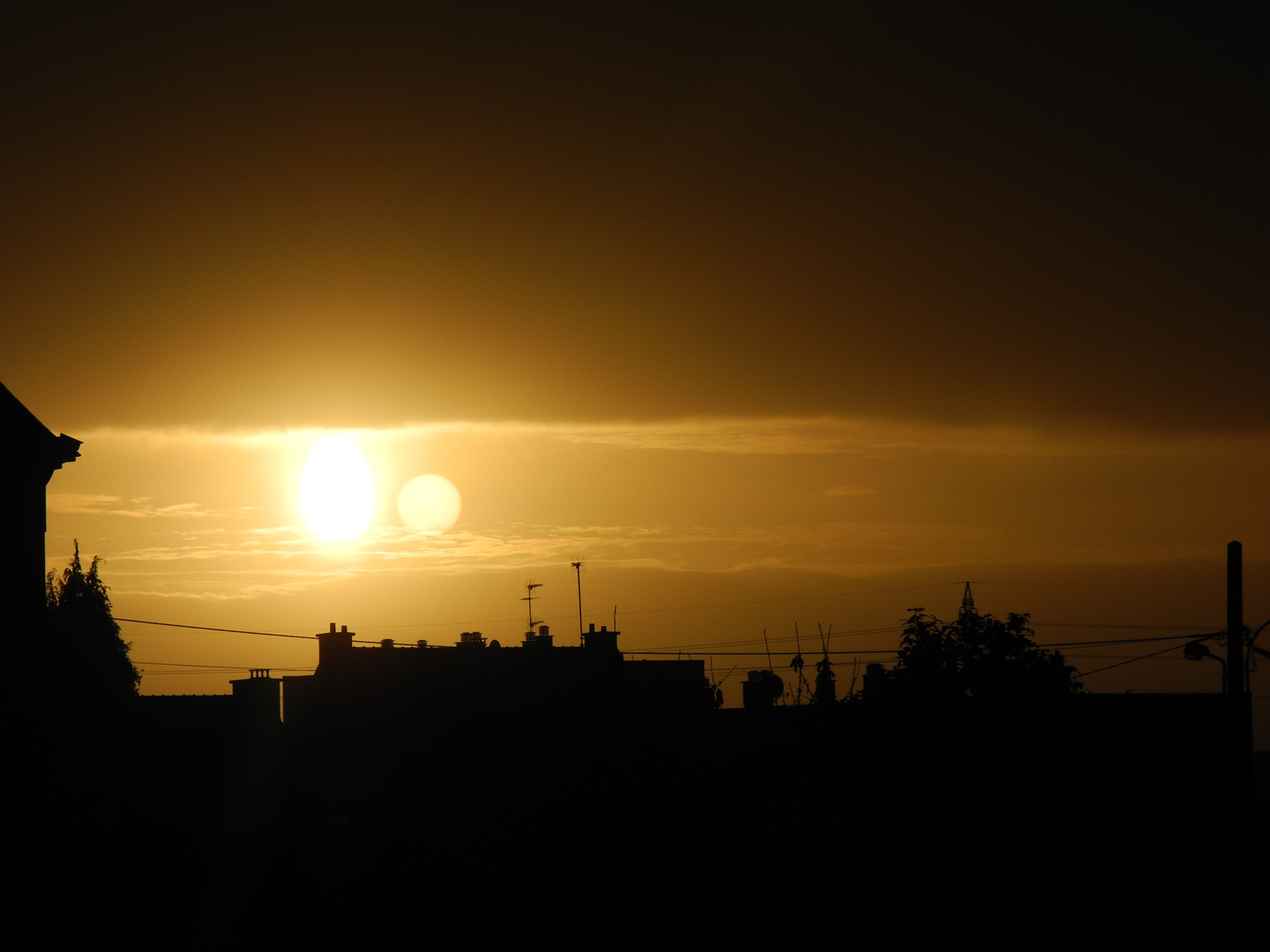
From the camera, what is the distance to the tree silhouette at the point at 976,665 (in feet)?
107

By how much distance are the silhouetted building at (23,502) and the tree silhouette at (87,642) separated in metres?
28.1

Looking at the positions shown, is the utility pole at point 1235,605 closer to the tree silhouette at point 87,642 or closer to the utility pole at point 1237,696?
the utility pole at point 1237,696

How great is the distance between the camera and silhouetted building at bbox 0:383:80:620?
24.2 m

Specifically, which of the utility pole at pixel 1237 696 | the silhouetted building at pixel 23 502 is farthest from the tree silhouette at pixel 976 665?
the silhouetted building at pixel 23 502

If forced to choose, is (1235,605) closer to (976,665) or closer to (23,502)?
(976,665)

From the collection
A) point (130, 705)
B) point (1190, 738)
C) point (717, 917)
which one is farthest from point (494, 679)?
point (717, 917)

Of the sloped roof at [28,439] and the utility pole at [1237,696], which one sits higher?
the sloped roof at [28,439]

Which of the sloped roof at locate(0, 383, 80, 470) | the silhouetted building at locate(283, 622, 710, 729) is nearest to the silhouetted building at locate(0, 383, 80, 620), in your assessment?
the sloped roof at locate(0, 383, 80, 470)

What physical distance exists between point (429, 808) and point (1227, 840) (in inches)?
835

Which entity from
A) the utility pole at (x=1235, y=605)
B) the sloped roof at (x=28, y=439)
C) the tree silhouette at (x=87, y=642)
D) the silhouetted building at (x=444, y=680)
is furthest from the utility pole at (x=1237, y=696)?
the tree silhouette at (x=87, y=642)

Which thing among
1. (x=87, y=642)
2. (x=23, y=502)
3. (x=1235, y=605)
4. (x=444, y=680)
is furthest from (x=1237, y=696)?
(x=87, y=642)

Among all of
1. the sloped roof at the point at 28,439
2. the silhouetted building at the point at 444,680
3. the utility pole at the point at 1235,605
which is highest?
the sloped roof at the point at 28,439

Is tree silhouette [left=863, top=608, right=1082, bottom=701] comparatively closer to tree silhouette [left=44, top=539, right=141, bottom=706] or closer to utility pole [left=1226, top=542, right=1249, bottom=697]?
utility pole [left=1226, top=542, right=1249, bottom=697]

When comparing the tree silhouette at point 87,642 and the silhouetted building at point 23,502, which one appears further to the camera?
the tree silhouette at point 87,642
